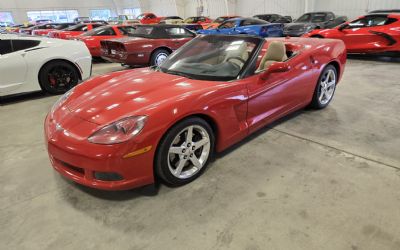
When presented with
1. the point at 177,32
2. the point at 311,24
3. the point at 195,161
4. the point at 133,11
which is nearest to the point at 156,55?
the point at 177,32

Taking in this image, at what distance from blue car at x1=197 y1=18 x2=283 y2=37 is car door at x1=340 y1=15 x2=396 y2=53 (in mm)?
3426

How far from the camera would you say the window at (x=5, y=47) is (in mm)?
4828

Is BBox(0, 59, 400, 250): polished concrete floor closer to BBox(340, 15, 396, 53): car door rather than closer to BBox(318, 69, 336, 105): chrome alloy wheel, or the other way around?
BBox(318, 69, 336, 105): chrome alloy wheel

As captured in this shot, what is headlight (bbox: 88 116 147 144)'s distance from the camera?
199cm

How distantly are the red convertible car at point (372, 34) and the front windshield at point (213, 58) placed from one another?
625cm

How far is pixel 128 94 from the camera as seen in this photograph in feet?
8.14

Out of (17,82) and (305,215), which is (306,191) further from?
(17,82)

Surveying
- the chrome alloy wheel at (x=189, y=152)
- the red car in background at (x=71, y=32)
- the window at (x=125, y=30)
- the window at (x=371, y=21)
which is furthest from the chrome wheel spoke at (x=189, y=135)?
the red car in background at (x=71, y=32)

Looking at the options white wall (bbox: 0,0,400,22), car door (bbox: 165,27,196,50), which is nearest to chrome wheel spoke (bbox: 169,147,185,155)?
car door (bbox: 165,27,196,50)

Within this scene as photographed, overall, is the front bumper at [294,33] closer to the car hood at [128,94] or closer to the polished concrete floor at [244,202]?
the polished concrete floor at [244,202]

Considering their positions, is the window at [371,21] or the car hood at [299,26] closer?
the window at [371,21]

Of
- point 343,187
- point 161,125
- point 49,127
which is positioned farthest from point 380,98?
point 49,127

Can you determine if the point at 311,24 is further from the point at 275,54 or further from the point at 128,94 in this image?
the point at 128,94

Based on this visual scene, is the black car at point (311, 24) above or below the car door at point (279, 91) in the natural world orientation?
above
